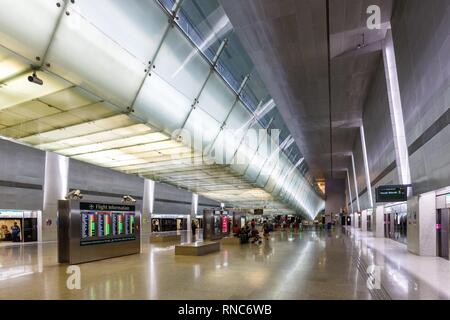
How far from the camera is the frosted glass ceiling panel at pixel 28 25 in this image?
9.27 metres

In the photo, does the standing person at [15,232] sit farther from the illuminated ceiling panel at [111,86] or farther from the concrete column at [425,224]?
the concrete column at [425,224]

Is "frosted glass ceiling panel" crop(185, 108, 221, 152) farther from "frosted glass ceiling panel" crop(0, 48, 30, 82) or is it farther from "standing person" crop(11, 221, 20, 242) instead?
"standing person" crop(11, 221, 20, 242)

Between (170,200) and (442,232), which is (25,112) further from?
(170,200)

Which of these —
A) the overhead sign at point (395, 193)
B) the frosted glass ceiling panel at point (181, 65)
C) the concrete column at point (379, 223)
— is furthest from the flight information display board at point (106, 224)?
the concrete column at point (379, 223)

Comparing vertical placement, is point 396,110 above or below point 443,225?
above

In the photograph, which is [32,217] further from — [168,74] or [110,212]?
[168,74]

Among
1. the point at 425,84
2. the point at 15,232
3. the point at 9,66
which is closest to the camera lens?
the point at 9,66

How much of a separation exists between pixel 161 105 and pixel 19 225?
628 inches

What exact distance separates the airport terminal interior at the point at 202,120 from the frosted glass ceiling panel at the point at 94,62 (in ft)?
0.15

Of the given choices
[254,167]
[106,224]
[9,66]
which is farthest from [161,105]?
[254,167]

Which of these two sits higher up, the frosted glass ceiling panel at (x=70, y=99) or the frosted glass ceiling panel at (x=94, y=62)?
the frosted glass ceiling panel at (x=94, y=62)

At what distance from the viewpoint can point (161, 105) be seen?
15.7 metres

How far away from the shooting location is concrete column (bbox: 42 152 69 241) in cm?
2541

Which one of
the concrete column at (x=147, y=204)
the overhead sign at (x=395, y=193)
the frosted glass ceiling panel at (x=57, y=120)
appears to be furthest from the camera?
the concrete column at (x=147, y=204)
